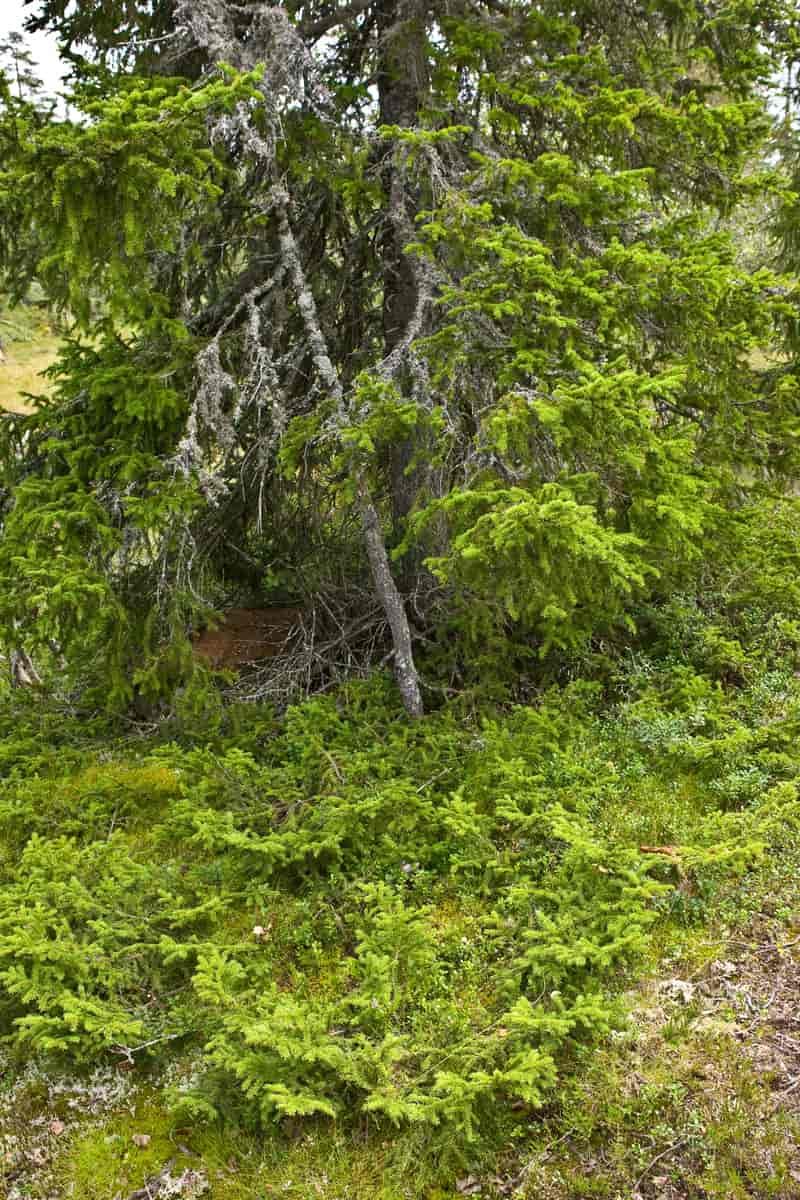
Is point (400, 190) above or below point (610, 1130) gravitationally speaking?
above

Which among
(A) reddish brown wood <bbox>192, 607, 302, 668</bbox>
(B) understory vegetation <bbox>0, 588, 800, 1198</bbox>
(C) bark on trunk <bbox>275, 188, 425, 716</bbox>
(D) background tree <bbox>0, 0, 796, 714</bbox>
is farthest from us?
(A) reddish brown wood <bbox>192, 607, 302, 668</bbox>

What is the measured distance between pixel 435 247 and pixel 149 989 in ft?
18.7

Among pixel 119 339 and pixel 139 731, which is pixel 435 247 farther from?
pixel 139 731

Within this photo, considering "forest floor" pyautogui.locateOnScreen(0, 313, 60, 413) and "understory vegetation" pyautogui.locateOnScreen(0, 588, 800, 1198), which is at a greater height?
"forest floor" pyautogui.locateOnScreen(0, 313, 60, 413)

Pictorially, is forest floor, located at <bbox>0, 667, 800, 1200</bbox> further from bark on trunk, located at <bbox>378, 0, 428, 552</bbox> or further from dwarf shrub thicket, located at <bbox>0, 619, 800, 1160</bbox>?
bark on trunk, located at <bbox>378, 0, 428, 552</bbox>

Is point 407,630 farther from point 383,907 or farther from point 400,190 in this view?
point 400,190

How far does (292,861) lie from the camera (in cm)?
559

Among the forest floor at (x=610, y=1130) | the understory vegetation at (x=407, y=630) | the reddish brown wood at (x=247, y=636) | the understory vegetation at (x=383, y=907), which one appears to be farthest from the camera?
the reddish brown wood at (x=247, y=636)

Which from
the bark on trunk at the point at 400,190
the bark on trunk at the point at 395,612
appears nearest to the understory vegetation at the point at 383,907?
the bark on trunk at the point at 395,612

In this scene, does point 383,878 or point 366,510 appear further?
point 366,510

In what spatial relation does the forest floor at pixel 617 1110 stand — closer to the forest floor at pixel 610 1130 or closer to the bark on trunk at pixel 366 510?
the forest floor at pixel 610 1130

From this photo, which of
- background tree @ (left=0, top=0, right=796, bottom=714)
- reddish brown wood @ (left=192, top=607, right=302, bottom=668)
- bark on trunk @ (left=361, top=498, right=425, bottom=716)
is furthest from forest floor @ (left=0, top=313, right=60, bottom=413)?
bark on trunk @ (left=361, top=498, right=425, bottom=716)

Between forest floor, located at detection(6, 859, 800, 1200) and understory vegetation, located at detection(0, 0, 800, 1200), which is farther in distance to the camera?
understory vegetation, located at detection(0, 0, 800, 1200)

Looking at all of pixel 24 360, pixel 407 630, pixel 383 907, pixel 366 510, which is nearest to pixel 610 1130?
pixel 383 907
